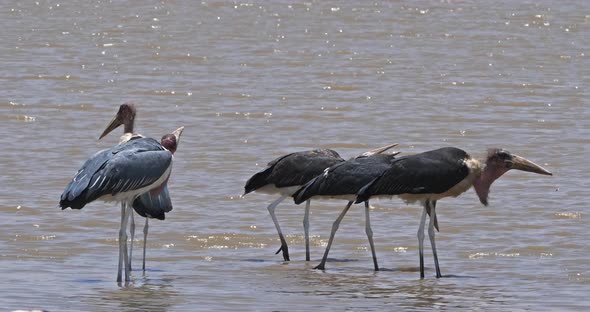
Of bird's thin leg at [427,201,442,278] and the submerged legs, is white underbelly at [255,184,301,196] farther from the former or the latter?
the submerged legs

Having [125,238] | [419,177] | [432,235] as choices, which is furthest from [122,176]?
[432,235]

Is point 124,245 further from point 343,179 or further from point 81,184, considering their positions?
point 343,179

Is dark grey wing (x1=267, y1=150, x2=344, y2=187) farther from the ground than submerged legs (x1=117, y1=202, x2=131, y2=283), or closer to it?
farther from the ground

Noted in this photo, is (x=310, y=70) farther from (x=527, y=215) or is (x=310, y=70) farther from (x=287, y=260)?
(x=287, y=260)

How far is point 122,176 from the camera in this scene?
10.0 meters

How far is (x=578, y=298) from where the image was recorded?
976 cm

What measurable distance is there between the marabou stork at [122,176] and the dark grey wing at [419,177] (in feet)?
4.45

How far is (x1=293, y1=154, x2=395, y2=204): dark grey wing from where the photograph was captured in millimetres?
10906

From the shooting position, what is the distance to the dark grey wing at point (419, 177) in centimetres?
1055

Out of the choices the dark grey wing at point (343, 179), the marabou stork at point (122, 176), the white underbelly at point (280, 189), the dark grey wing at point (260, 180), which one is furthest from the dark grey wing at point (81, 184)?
the white underbelly at point (280, 189)

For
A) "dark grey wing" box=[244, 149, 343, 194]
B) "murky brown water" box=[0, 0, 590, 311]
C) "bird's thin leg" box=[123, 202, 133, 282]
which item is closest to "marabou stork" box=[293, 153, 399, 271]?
"dark grey wing" box=[244, 149, 343, 194]

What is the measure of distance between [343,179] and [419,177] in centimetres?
59

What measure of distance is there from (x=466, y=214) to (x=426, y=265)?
205 cm

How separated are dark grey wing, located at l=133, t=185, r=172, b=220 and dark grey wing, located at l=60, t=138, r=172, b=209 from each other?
22.1 inches
